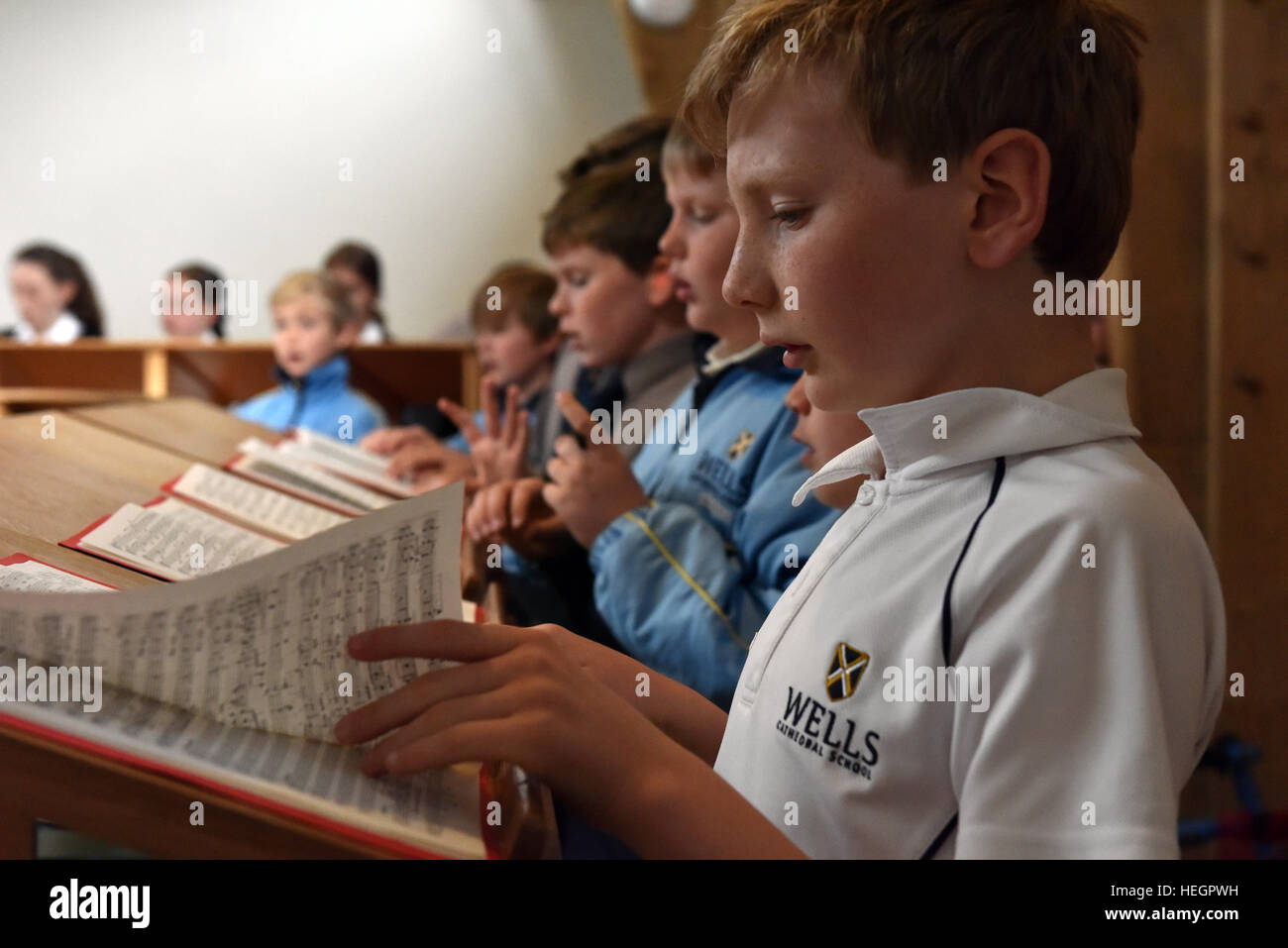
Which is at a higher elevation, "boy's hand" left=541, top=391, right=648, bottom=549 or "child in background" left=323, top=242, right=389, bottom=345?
"child in background" left=323, top=242, right=389, bottom=345

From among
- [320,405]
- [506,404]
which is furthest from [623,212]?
[320,405]

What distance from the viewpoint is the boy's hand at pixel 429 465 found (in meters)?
1.90

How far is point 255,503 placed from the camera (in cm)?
120

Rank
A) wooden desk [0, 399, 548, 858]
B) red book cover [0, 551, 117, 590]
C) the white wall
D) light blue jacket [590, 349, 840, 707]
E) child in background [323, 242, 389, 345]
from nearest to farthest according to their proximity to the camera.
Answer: wooden desk [0, 399, 548, 858] → red book cover [0, 551, 117, 590] → light blue jacket [590, 349, 840, 707] → child in background [323, 242, 389, 345] → the white wall

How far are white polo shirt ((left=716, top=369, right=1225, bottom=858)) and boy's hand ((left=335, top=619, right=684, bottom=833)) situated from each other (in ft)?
0.39

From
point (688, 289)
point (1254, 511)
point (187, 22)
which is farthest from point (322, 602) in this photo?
point (187, 22)

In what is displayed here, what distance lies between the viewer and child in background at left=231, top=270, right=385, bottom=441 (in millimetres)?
3160

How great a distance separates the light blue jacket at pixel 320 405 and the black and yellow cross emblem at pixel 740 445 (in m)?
2.02

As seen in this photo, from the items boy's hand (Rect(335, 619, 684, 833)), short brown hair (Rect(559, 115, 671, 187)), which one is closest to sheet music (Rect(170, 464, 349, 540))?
boy's hand (Rect(335, 619, 684, 833))

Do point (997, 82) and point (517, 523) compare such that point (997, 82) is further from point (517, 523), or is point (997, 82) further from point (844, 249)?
point (517, 523)

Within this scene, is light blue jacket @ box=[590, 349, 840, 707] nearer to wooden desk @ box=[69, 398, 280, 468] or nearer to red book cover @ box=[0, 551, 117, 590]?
red book cover @ box=[0, 551, 117, 590]

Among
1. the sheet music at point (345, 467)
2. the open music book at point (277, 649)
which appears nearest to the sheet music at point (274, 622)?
the open music book at point (277, 649)

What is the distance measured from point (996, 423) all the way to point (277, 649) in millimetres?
371
